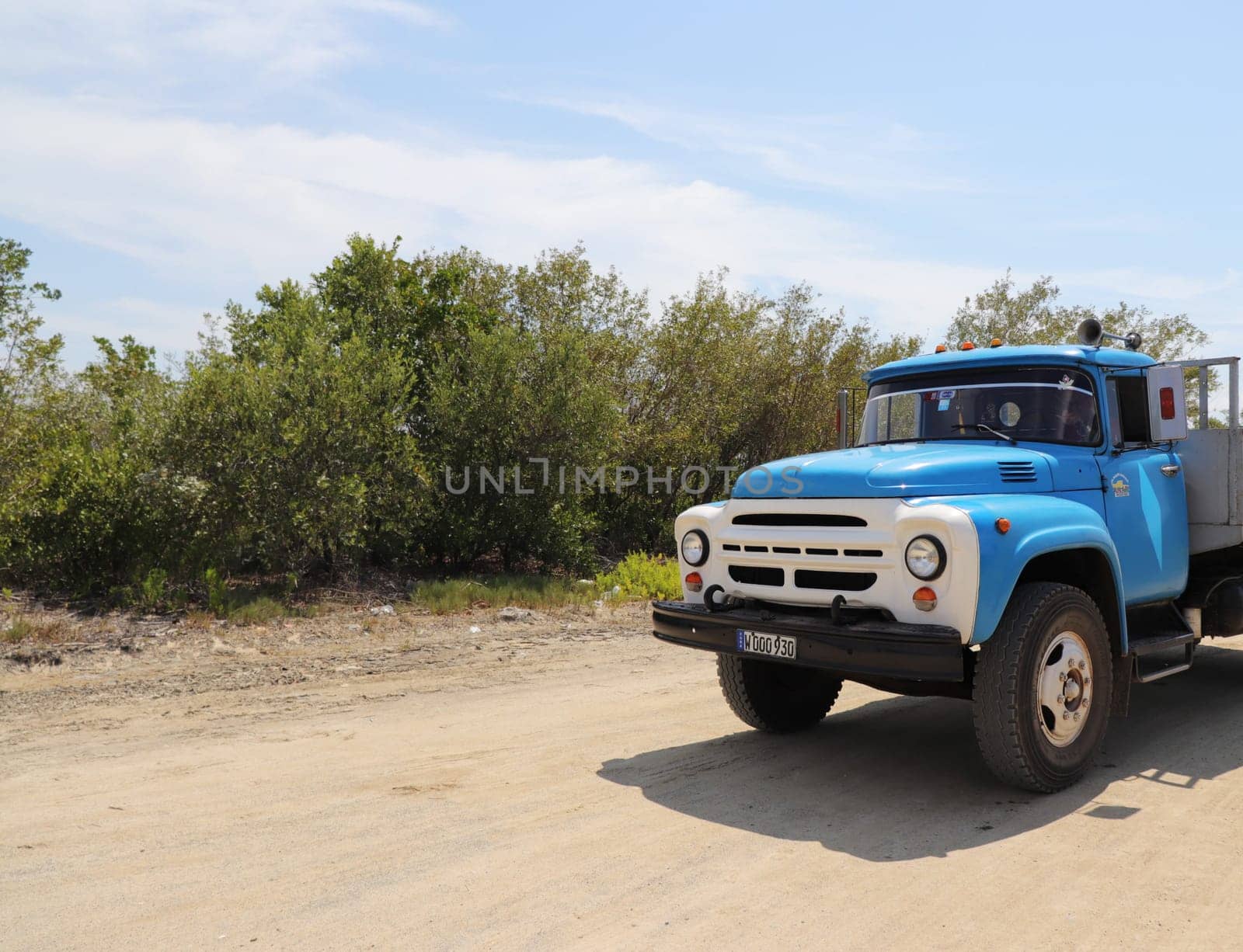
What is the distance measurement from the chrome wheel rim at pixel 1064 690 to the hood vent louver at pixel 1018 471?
858 millimetres

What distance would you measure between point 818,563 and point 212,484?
345 inches

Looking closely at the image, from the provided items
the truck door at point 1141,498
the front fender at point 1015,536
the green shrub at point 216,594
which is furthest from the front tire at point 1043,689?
the green shrub at point 216,594

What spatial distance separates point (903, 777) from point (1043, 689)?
0.99 meters

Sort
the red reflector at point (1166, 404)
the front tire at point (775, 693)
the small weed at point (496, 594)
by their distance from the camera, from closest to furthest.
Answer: the red reflector at point (1166, 404)
the front tire at point (775, 693)
the small weed at point (496, 594)

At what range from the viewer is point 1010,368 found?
20.6 ft

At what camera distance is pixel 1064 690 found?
5.27 m

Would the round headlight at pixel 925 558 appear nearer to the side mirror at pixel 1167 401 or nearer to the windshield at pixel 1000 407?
the windshield at pixel 1000 407

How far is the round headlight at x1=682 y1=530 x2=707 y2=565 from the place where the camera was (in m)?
6.00

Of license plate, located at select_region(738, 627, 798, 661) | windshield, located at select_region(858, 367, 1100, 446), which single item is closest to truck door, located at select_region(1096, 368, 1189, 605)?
windshield, located at select_region(858, 367, 1100, 446)

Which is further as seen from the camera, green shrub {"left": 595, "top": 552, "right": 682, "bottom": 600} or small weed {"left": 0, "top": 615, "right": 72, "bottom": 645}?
green shrub {"left": 595, "top": 552, "right": 682, "bottom": 600}

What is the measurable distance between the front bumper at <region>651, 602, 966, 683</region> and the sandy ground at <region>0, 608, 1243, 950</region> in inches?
30.1

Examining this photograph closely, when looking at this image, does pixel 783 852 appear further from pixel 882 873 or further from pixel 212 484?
pixel 212 484

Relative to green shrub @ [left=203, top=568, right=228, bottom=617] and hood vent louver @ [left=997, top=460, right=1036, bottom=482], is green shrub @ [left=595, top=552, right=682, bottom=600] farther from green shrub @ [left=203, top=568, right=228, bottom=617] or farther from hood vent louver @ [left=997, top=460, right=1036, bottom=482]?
hood vent louver @ [left=997, top=460, right=1036, bottom=482]

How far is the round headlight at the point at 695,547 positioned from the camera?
236 inches
